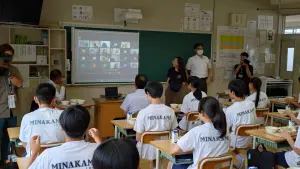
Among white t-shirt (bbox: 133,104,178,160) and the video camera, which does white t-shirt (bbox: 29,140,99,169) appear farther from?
the video camera

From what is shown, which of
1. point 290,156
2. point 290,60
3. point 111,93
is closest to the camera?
point 290,156

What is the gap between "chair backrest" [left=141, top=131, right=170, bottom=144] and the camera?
335 cm

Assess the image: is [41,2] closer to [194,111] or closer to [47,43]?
[47,43]

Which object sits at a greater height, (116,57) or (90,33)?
(90,33)

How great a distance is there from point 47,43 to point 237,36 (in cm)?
475

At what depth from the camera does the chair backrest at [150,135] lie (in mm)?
3354

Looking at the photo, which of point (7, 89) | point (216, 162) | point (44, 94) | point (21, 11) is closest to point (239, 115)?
point (216, 162)

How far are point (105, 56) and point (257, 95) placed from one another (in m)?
3.13

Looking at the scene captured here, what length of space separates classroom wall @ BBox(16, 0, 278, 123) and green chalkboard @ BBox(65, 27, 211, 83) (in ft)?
0.58

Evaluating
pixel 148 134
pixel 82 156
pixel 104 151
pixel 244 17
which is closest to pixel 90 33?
pixel 148 134

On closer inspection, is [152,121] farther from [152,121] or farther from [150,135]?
[150,135]

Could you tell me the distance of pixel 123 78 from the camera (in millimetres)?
6816

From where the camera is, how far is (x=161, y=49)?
23.4 feet

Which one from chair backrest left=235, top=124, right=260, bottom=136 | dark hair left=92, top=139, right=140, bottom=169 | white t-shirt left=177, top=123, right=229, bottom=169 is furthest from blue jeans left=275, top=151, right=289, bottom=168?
dark hair left=92, top=139, right=140, bottom=169
